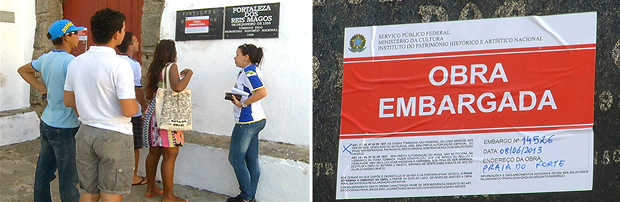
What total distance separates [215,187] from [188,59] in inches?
45.4

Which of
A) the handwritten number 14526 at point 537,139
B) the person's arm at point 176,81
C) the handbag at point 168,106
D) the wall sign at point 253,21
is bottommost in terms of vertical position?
the handwritten number 14526 at point 537,139

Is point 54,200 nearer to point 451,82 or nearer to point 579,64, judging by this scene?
point 451,82

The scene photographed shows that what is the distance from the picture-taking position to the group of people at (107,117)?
108 inches

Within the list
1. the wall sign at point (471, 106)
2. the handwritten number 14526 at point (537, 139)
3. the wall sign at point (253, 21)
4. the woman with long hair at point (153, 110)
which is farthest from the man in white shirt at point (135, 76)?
the handwritten number 14526 at point (537, 139)

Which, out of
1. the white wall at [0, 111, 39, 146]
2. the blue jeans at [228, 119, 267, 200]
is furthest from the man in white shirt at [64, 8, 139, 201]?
the white wall at [0, 111, 39, 146]

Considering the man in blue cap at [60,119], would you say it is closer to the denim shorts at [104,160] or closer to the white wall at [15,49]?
the denim shorts at [104,160]

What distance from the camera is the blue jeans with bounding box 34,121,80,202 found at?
316 centimetres

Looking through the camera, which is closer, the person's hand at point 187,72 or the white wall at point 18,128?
the person's hand at point 187,72

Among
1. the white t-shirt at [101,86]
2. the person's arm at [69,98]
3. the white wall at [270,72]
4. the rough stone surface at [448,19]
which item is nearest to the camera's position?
the white t-shirt at [101,86]

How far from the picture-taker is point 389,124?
3273 millimetres

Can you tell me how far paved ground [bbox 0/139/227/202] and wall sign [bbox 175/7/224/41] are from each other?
1348mm

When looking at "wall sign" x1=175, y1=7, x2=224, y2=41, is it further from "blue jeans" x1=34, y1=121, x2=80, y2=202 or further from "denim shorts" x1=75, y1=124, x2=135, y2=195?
"denim shorts" x1=75, y1=124, x2=135, y2=195

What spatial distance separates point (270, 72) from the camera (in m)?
4.11

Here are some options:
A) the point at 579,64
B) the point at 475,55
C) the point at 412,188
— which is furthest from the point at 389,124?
the point at 579,64
